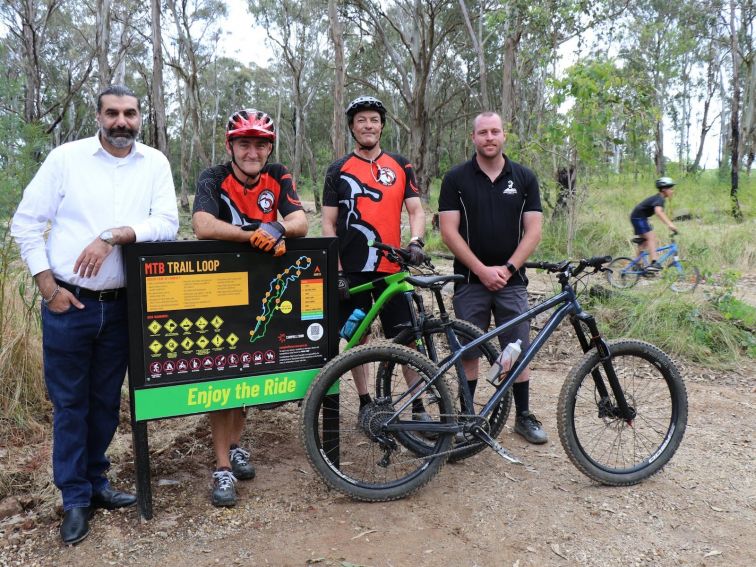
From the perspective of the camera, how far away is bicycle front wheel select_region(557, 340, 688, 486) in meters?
3.57

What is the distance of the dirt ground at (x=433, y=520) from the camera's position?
293cm

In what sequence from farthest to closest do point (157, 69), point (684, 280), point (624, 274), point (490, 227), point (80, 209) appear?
1. point (157, 69)
2. point (624, 274)
3. point (684, 280)
4. point (490, 227)
5. point (80, 209)

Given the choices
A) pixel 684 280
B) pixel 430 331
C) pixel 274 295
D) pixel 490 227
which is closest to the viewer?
pixel 274 295

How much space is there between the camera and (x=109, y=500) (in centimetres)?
328

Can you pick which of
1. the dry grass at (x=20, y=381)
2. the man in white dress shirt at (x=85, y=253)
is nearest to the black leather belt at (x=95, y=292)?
the man in white dress shirt at (x=85, y=253)

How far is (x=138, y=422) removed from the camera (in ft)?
10.2

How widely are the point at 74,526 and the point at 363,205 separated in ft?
7.54

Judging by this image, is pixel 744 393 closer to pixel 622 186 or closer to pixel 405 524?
pixel 405 524

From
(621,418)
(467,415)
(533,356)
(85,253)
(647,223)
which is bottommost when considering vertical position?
(621,418)

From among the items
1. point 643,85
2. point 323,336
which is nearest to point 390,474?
point 323,336

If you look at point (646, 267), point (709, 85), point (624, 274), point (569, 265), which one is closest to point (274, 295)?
point (569, 265)

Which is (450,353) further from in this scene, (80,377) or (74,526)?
(74,526)

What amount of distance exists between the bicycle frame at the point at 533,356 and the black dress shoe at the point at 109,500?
1405 mm

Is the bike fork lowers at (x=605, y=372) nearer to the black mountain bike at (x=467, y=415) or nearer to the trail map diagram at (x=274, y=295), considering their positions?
the black mountain bike at (x=467, y=415)
